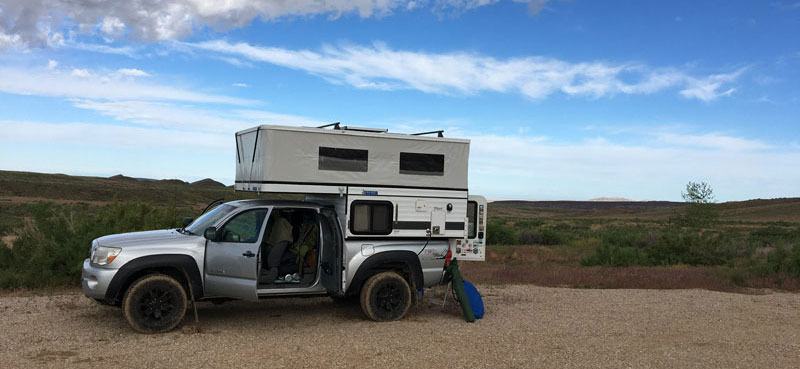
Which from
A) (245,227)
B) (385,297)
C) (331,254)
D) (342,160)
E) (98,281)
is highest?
(342,160)

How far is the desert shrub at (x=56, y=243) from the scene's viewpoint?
11.9m

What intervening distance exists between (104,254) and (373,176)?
361 centimetres

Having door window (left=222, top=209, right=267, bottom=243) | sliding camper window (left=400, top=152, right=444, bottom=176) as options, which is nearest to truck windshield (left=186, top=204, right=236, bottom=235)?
door window (left=222, top=209, right=267, bottom=243)

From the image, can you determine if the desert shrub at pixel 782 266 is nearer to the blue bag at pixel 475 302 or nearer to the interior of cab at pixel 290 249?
the blue bag at pixel 475 302

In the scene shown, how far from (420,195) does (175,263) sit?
3477 millimetres

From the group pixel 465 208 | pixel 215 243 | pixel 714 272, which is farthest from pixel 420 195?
pixel 714 272

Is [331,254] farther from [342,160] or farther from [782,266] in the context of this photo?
[782,266]

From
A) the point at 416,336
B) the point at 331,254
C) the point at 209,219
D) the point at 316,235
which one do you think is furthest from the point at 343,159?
the point at 416,336

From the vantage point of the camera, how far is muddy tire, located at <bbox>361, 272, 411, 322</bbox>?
927cm

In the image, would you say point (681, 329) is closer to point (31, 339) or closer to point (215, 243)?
point (215, 243)

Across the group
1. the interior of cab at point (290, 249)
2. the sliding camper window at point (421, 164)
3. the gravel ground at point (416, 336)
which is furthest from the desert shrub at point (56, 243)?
the sliding camper window at point (421, 164)

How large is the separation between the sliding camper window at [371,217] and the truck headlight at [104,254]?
3024mm

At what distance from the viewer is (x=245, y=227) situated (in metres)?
8.80

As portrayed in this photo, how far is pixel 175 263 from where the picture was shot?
8.25 metres
